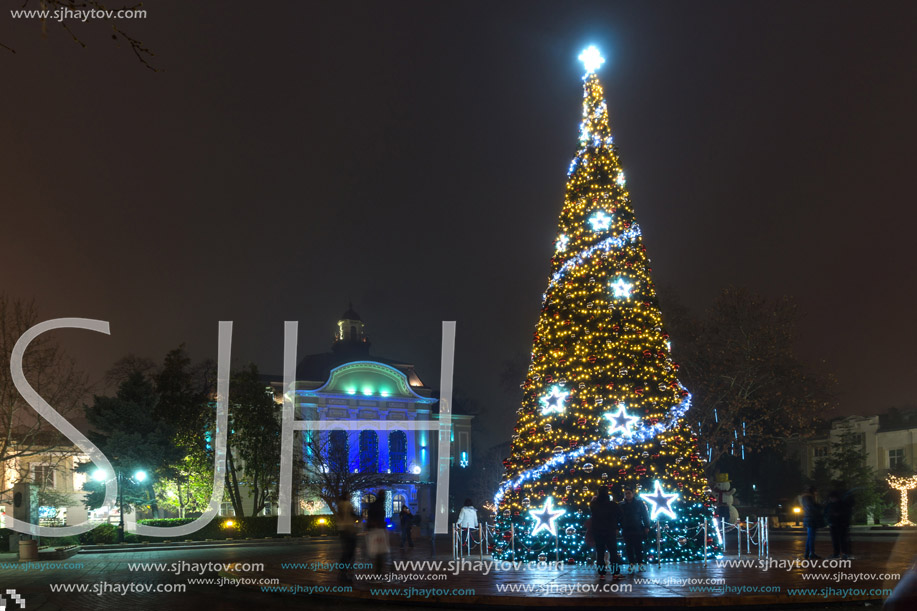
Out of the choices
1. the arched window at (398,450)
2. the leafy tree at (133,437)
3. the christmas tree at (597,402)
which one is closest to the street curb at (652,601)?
the christmas tree at (597,402)

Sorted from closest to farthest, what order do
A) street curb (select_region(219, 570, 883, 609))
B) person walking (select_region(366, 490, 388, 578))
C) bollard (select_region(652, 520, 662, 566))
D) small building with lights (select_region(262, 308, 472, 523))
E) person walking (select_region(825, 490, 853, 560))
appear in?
street curb (select_region(219, 570, 883, 609)) → person walking (select_region(366, 490, 388, 578)) → bollard (select_region(652, 520, 662, 566)) → person walking (select_region(825, 490, 853, 560)) → small building with lights (select_region(262, 308, 472, 523))

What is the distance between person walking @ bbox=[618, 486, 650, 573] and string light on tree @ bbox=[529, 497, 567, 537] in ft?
7.05

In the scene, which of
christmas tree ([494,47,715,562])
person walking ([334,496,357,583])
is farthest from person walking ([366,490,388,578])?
christmas tree ([494,47,715,562])

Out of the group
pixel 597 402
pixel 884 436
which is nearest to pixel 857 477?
pixel 884 436

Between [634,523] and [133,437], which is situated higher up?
[133,437]

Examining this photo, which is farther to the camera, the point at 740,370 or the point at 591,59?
the point at 740,370

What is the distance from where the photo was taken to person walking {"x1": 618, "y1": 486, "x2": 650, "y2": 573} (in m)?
16.3

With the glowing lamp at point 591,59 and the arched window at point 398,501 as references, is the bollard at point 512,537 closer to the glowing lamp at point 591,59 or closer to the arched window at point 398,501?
the glowing lamp at point 591,59

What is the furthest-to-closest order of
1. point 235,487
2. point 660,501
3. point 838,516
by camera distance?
point 235,487
point 660,501
point 838,516

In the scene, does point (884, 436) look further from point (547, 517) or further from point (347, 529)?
point (347, 529)

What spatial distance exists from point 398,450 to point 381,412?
4.32 m

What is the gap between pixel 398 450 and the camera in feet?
243

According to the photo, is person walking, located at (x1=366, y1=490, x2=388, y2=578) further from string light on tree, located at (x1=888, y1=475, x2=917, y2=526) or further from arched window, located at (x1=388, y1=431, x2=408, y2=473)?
arched window, located at (x1=388, y1=431, x2=408, y2=473)

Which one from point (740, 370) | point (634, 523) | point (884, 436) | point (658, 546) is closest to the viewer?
point (634, 523)
